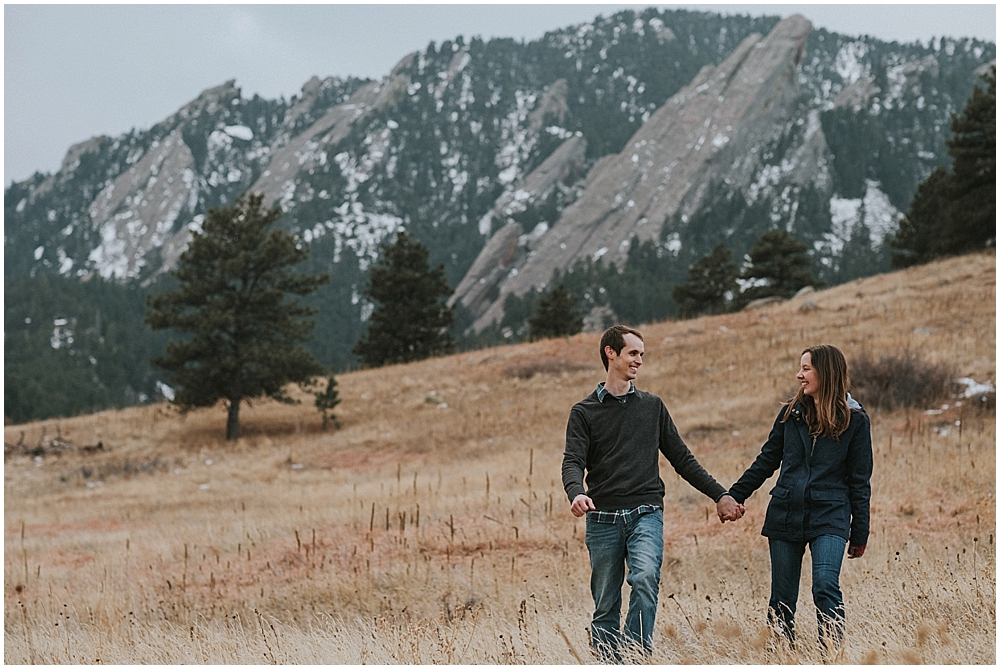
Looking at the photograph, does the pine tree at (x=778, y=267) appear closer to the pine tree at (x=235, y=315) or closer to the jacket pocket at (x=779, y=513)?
the pine tree at (x=235, y=315)

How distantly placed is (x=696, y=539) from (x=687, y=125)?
17264 centimetres

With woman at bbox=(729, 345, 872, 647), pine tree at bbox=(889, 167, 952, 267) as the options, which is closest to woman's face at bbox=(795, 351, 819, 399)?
woman at bbox=(729, 345, 872, 647)

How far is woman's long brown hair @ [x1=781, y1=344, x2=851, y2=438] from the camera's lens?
416cm

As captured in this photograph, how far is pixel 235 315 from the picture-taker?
2188cm

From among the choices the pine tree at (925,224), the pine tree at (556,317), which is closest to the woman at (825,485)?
the pine tree at (925,224)

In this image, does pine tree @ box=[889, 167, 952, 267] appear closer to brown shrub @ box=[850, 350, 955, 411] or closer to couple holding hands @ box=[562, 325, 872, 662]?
brown shrub @ box=[850, 350, 955, 411]

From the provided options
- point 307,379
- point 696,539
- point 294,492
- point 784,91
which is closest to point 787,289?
point 307,379

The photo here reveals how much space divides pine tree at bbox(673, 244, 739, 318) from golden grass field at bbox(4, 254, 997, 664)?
2300cm

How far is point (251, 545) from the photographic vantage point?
948 cm

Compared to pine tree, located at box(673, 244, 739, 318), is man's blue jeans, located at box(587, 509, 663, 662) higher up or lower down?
lower down

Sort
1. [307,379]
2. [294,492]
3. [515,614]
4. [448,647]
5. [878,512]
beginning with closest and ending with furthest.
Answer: [448,647] → [515,614] → [878,512] → [294,492] → [307,379]

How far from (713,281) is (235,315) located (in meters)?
31.1

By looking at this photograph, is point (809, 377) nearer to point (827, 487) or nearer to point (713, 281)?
point (827, 487)

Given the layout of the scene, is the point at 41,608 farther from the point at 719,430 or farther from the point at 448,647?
the point at 719,430
